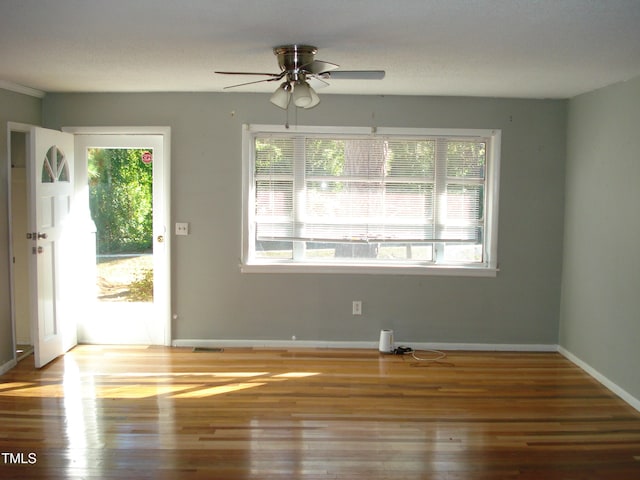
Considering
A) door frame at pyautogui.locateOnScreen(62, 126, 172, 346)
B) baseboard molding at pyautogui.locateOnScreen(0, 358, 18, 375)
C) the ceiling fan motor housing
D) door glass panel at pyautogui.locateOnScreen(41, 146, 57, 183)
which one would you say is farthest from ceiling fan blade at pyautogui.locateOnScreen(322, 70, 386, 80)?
baseboard molding at pyautogui.locateOnScreen(0, 358, 18, 375)

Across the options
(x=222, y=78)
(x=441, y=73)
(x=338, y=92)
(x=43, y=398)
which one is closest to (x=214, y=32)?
(x=222, y=78)

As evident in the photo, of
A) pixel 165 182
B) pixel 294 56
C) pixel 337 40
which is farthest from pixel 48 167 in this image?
pixel 337 40

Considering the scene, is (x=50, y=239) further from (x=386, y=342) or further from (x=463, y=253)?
(x=463, y=253)

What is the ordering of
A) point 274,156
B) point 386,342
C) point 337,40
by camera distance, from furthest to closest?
point 274,156 < point 386,342 < point 337,40

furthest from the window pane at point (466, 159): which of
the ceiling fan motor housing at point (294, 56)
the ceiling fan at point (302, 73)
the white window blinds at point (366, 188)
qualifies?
the ceiling fan motor housing at point (294, 56)

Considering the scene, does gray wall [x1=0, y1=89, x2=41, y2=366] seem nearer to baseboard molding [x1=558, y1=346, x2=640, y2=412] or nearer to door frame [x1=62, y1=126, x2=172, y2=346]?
door frame [x1=62, y1=126, x2=172, y2=346]

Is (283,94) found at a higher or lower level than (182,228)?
higher

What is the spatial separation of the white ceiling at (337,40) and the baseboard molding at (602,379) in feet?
7.21

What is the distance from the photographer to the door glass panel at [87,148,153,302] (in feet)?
17.4

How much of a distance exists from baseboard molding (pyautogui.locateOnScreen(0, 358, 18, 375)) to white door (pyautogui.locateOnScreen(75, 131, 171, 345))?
74cm

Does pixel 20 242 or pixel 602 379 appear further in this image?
pixel 20 242

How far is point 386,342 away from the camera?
5.20 metres

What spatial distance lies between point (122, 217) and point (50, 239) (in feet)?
2.29

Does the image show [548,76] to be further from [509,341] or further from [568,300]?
[509,341]
